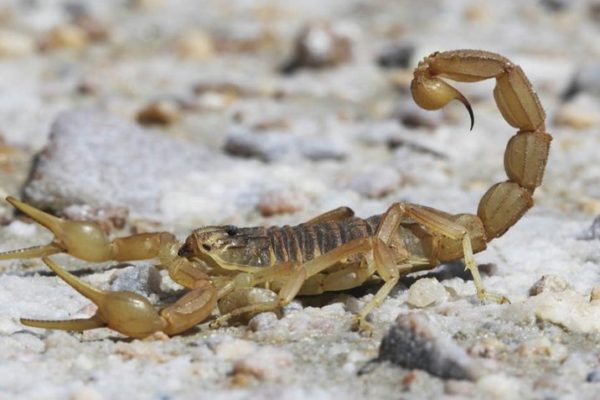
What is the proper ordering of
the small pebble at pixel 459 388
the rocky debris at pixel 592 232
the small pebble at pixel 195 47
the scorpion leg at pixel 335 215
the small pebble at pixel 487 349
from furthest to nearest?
1. the small pebble at pixel 195 47
2. the rocky debris at pixel 592 232
3. the scorpion leg at pixel 335 215
4. the small pebble at pixel 487 349
5. the small pebble at pixel 459 388

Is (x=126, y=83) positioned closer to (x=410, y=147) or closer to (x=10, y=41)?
(x=10, y=41)

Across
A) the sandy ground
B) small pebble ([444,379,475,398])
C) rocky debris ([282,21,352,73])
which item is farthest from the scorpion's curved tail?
rocky debris ([282,21,352,73])

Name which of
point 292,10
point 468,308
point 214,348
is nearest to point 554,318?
point 468,308

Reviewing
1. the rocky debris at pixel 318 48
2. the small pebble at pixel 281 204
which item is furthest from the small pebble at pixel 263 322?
the rocky debris at pixel 318 48

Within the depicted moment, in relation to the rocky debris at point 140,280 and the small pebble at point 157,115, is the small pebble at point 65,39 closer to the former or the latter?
the small pebble at point 157,115

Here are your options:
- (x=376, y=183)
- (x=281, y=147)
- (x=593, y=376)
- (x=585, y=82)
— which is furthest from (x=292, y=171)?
(x=593, y=376)

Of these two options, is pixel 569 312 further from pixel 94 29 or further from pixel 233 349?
pixel 94 29
